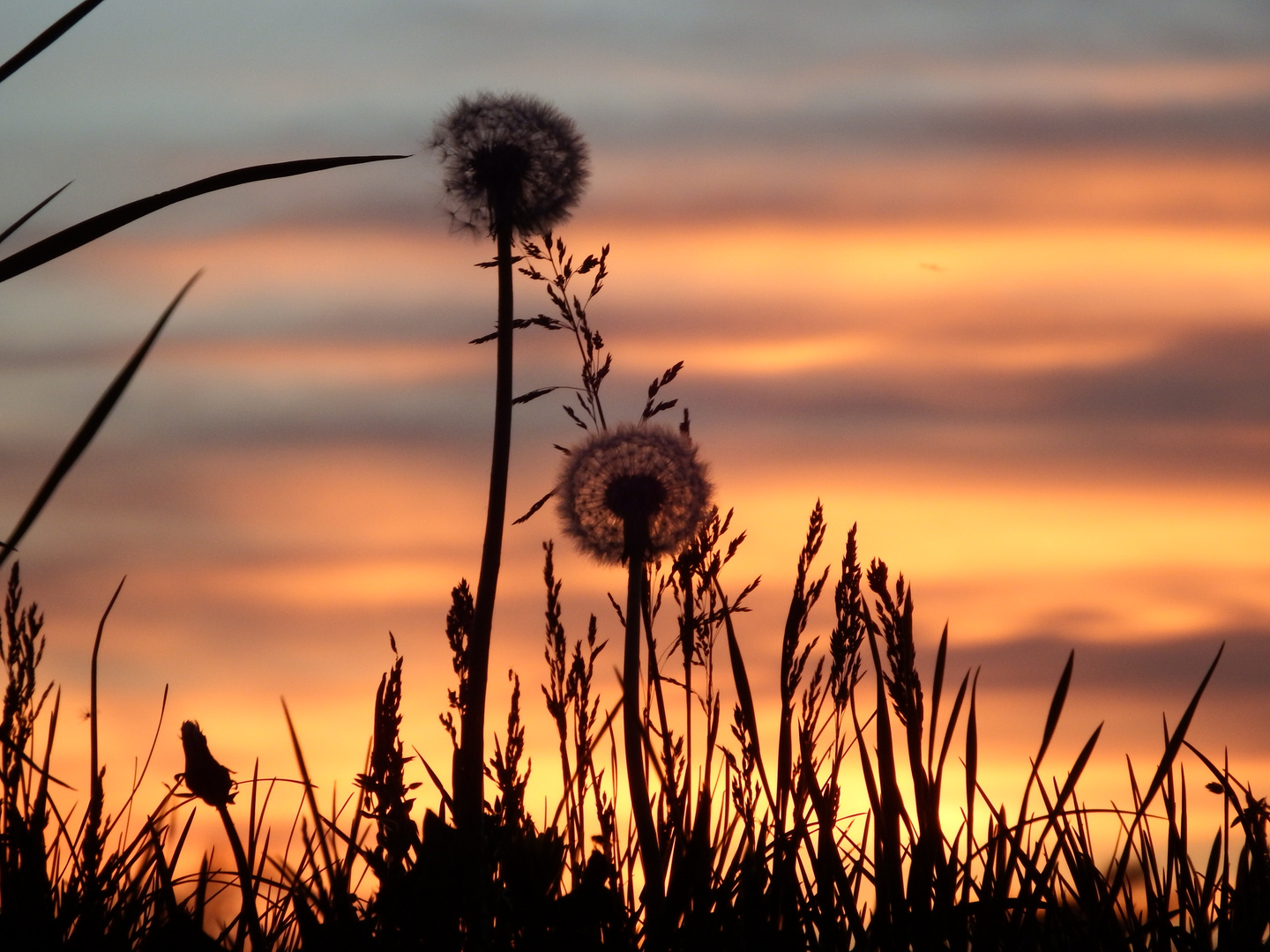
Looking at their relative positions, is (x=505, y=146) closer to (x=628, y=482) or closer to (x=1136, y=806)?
(x=628, y=482)

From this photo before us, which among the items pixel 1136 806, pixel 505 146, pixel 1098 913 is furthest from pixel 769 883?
pixel 505 146

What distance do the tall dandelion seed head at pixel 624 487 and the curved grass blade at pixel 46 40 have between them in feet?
7.24

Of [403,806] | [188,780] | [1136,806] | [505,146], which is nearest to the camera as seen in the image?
[403,806]

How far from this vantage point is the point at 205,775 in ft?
6.66

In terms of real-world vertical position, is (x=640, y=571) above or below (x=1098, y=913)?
above

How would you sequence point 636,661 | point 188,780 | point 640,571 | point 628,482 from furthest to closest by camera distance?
point 628,482
point 640,571
point 636,661
point 188,780

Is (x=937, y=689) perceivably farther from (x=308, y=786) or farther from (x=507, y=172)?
(x=507, y=172)

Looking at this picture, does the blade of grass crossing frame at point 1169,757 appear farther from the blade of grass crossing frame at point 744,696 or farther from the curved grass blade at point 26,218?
the curved grass blade at point 26,218

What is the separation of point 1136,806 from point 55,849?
189 centimetres

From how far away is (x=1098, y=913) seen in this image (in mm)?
1940

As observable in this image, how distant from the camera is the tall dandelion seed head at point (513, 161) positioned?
Result: 3.84 meters

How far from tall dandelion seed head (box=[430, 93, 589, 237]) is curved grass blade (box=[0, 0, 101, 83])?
2181 millimetres

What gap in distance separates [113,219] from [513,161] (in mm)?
2566

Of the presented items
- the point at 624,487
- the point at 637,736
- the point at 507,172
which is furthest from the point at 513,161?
the point at 637,736
